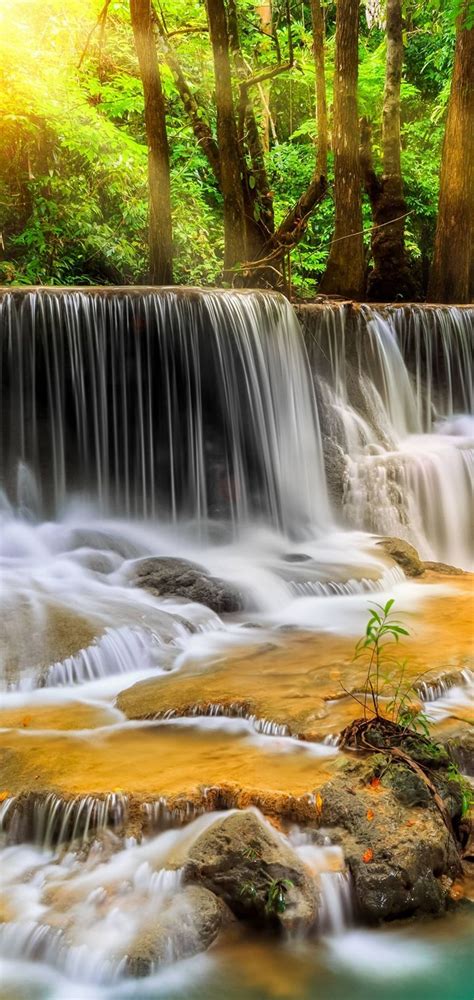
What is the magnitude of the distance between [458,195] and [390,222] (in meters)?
1.11

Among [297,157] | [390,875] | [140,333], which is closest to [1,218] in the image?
[140,333]

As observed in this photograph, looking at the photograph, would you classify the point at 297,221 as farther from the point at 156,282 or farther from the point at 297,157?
the point at 297,157

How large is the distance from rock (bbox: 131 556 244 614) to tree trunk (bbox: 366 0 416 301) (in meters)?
8.52

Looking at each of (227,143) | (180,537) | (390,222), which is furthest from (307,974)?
(390,222)

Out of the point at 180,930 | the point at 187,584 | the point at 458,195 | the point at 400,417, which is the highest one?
the point at 458,195

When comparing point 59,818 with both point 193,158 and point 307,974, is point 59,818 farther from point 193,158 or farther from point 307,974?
point 193,158

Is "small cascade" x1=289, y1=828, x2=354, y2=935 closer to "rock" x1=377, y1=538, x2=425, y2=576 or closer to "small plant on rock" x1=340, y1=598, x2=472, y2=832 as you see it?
"small plant on rock" x1=340, y1=598, x2=472, y2=832

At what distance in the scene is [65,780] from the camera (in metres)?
4.33

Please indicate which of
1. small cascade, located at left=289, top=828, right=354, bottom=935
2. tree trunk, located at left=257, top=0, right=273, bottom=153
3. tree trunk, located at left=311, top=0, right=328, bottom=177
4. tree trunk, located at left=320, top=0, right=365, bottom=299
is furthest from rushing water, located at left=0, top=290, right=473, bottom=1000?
tree trunk, located at left=257, top=0, right=273, bottom=153

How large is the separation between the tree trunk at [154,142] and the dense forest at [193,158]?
0.02 m

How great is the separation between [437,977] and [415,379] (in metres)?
10.2

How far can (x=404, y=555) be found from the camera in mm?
8961

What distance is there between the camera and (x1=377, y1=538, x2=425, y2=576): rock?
8742 mm

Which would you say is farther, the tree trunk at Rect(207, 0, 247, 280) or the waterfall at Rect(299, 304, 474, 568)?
the tree trunk at Rect(207, 0, 247, 280)
